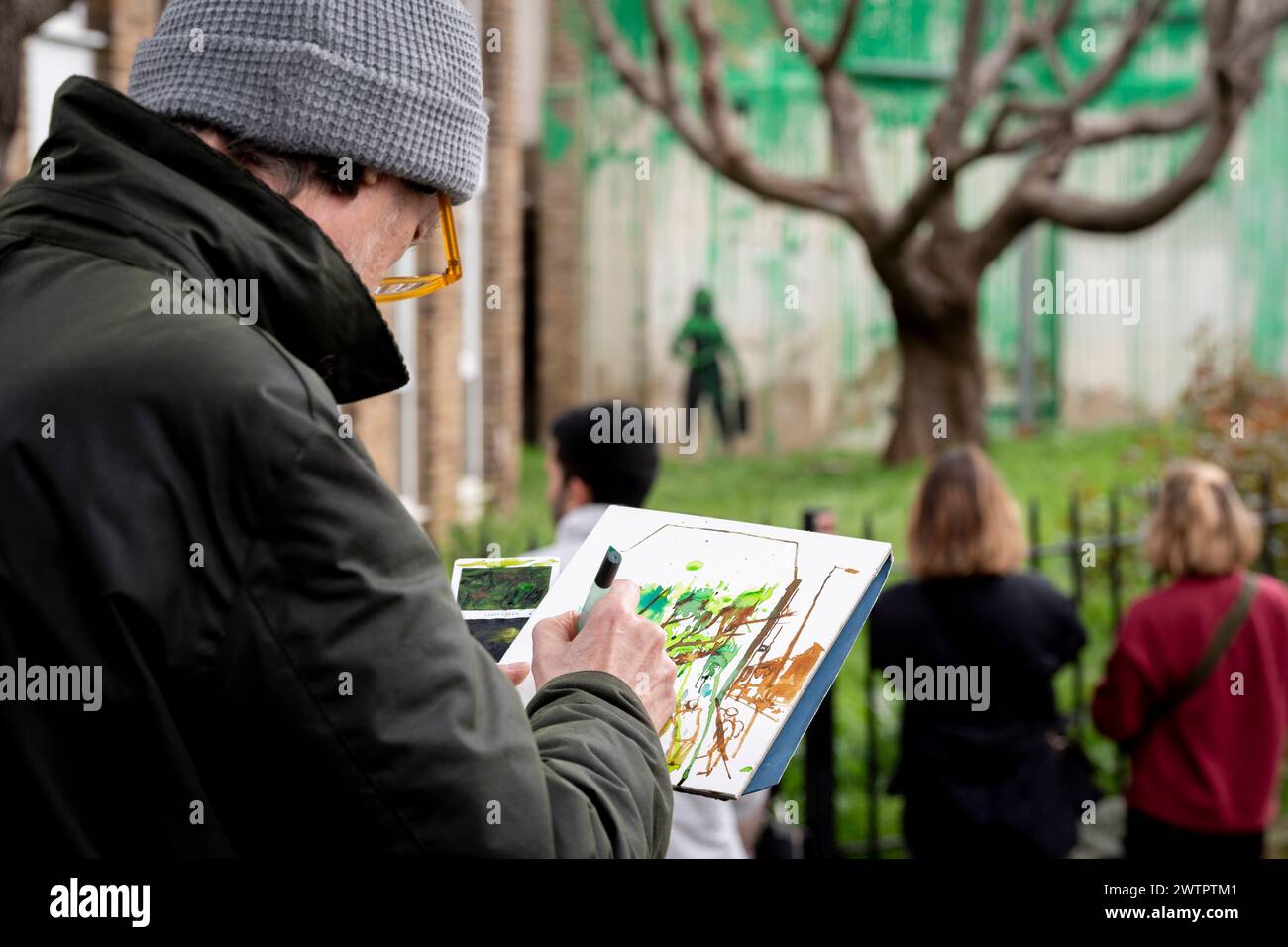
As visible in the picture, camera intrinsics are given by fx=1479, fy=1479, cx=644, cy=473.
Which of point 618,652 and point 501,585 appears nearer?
point 618,652

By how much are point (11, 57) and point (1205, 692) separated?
411cm

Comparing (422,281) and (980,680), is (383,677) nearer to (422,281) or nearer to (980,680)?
(422,281)

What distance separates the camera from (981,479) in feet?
15.4

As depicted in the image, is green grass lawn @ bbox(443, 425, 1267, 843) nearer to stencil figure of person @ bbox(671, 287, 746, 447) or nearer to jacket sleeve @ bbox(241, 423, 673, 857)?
stencil figure of person @ bbox(671, 287, 746, 447)

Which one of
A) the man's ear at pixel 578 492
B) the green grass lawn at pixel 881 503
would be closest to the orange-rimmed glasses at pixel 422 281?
the man's ear at pixel 578 492

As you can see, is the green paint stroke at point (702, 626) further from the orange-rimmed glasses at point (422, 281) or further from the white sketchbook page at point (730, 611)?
the orange-rimmed glasses at point (422, 281)

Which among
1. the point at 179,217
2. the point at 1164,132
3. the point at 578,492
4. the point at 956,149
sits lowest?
the point at 578,492

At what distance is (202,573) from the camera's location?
134 cm

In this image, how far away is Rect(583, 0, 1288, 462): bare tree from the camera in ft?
38.2

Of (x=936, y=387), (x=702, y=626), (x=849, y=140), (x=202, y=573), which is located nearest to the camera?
(x=202, y=573)

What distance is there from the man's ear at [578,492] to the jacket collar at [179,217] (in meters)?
2.49

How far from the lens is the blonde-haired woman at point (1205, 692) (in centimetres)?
457

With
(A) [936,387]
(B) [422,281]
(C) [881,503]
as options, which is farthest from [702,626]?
(A) [936,387]
